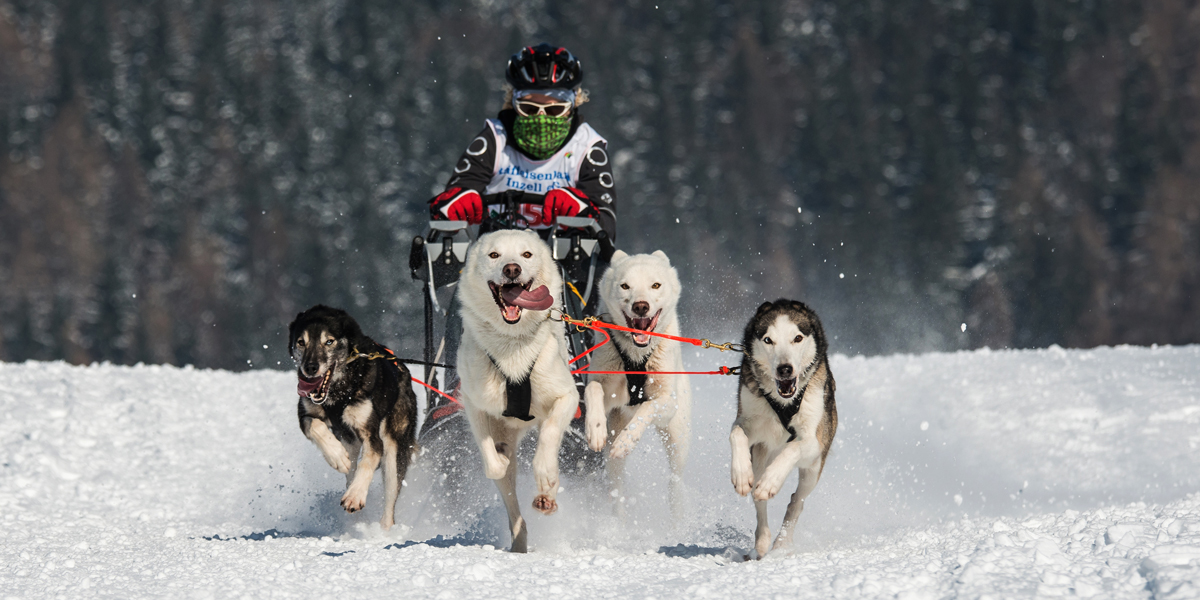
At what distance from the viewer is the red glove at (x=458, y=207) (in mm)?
5090

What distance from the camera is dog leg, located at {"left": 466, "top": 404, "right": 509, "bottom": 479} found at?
4309mm

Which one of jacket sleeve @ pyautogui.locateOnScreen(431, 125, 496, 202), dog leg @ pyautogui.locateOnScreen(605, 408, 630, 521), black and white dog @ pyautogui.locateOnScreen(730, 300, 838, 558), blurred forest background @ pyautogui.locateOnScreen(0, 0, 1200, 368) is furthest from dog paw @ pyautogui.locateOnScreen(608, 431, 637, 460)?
blurred forest background @ pyautogui.locateOnScreen(0, 0, 1200, 368)

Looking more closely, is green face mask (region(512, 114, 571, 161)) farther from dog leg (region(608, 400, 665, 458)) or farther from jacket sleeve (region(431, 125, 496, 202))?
dog leg (region(608, 400, 665, 458))

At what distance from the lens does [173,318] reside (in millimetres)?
56750

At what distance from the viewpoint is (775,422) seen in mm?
4207

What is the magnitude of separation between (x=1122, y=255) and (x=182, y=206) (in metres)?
47.6

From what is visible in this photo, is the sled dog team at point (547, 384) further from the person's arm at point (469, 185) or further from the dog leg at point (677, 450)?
the person's arm at point (469, 185)

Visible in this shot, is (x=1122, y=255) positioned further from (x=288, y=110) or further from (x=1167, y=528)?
(x=1167, y=528)

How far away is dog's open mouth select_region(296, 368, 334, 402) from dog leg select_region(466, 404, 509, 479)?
1.85ft

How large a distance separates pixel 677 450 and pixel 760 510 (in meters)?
0.88

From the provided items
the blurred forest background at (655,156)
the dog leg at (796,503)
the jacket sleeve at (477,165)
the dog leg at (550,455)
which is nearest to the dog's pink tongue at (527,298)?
the dog leg at (550,455)

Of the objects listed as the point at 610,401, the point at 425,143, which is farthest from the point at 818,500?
the point at 425,143

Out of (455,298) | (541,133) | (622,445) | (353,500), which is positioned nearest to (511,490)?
(622,445)

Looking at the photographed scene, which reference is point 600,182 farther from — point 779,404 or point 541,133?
point 779,404
